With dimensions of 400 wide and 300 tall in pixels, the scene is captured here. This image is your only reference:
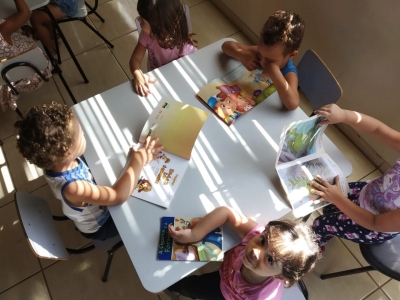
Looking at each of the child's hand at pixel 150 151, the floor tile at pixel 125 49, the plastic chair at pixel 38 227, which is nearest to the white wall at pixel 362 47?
the floor tile at pixel 125 49

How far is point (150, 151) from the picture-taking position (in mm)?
1125

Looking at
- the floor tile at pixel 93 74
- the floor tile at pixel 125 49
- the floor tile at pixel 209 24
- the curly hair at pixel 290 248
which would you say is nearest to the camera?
the curly hair at pixel 290 248

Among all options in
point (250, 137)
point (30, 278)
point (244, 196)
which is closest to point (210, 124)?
point (250, 137)

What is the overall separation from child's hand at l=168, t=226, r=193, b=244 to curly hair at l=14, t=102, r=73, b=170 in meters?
0.41

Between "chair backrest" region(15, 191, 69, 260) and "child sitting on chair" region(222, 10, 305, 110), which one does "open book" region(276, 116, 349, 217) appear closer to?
"child sitting on chair" region(222, 10, 305, 110)

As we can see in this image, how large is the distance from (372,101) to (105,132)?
1482mm

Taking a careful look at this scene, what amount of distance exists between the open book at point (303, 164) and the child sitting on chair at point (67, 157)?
1.46ft

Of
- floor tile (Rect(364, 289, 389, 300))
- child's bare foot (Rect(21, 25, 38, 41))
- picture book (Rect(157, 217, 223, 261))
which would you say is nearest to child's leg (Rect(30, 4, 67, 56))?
child's bare foot (Rect(21, 25, 38, 41))

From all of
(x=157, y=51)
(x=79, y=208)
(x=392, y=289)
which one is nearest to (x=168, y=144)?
(x=79, y=208)

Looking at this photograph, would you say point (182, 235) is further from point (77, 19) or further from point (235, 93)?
point (77, 19)

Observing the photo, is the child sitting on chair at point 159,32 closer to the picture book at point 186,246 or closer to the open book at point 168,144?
the open book at point 168,144

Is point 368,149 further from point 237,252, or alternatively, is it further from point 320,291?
point 237,252

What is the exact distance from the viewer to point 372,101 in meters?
1.83

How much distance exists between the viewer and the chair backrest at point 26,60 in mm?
1515
